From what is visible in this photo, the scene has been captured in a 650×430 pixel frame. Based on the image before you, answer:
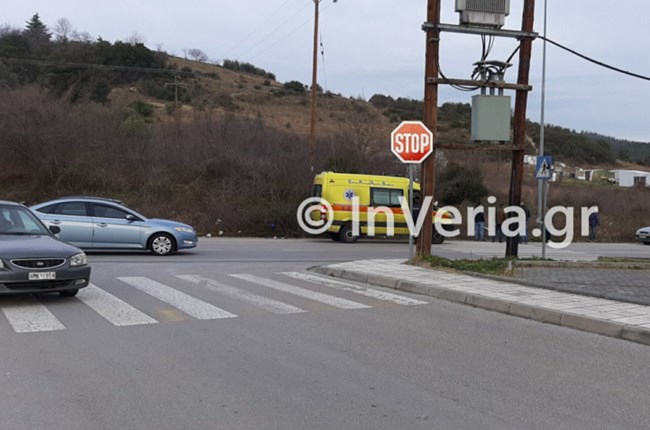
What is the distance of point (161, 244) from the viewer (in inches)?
669

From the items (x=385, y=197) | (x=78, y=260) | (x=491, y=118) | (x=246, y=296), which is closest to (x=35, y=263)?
(x=78, y=260)

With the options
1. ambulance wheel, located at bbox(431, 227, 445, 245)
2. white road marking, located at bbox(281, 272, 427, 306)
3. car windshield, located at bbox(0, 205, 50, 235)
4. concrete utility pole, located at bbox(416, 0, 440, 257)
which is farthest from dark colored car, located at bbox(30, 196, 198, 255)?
ambulance wheel, located at bbox(431, 227, 445, 245)

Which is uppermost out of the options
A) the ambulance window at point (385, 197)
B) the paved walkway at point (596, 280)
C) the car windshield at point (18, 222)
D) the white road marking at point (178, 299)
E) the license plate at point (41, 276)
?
the ambulance window at point (385, 197)

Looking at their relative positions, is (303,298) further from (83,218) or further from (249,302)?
(83,218)

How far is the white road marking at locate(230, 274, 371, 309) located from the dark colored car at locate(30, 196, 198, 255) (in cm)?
471

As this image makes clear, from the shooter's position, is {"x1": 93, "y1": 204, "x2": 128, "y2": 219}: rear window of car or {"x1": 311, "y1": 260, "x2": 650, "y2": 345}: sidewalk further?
{"x1": 93, "y1": 204, "x2": 128, "y2": 219}: rear window of car

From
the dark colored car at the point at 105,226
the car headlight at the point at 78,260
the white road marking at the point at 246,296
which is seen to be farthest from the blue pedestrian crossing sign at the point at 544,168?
the car headlight at the point at 78,260

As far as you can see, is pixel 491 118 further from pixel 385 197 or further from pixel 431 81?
Result: pixel 385 197

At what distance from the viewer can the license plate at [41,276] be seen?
857 cm

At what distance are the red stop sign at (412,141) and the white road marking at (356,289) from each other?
11.5ft

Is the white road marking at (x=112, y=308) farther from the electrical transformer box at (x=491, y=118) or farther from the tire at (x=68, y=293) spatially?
the electrical transformer box at (x=491, y=118)

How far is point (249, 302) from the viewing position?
9.71 meters

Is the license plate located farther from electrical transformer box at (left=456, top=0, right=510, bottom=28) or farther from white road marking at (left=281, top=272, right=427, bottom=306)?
electrical transformer box at (left=456, top=0, right=510, bottom=28)

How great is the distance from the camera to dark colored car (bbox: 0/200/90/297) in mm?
8484
